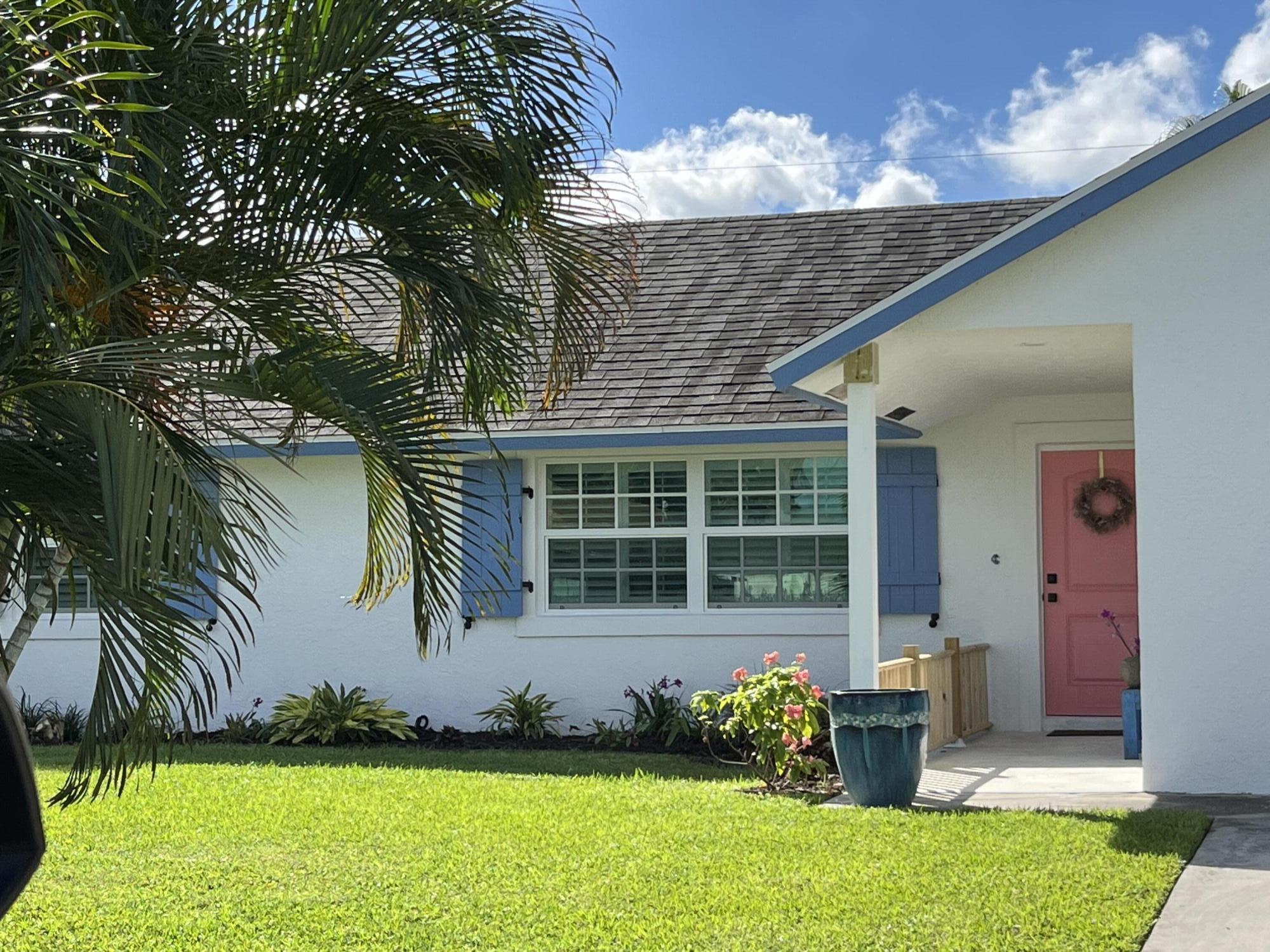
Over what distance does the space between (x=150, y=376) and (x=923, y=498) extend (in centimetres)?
821

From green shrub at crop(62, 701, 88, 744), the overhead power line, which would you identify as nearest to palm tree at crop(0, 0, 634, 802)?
green shrub at crop(62, 701, 88, 744)

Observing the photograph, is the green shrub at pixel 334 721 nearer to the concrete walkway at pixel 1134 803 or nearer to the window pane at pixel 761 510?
the window pane at pixel 761 510

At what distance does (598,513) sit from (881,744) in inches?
186

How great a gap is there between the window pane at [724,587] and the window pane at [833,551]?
2.35 feet

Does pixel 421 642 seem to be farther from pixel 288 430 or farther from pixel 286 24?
pixel 286 24

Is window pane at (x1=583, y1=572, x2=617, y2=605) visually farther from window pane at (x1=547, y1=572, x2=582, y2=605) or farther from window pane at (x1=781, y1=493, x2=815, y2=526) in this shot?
window pane at (x1=781, y1=493, x2=815, y2=526)

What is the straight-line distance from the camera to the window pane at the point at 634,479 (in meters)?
12.4

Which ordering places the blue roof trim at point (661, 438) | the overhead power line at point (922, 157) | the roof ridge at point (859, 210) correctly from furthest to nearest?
1. the overhead power line at point (922, 157)
2. the roof ridge at point (859, 210)
3. the blue roof trim at point (661, 438)

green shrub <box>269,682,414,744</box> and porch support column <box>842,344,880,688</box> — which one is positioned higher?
porch support column <box>842,344,880,688</box>

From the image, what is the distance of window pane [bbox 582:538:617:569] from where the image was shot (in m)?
12.4

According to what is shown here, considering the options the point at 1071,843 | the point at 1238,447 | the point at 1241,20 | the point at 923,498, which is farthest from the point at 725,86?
the point at 1071,843

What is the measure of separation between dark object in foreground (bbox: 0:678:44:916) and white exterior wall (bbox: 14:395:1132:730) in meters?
10.1

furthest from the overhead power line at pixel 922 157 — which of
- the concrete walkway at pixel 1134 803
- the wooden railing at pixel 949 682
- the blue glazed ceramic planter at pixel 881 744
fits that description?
the blue glazed ceramic planter at pixel 881 744

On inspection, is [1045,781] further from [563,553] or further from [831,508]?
[563,553]
